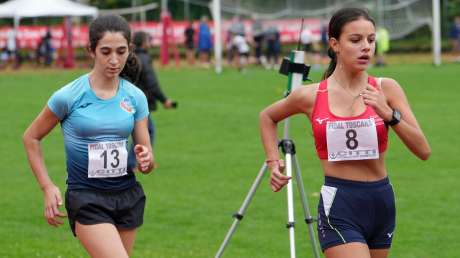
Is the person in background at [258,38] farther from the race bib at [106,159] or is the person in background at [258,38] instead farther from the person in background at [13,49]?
the race bib at [106,159]

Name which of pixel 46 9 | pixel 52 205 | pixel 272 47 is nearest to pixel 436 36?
pixel 272 47

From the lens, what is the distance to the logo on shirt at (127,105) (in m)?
6.66

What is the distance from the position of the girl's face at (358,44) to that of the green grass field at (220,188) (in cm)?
444

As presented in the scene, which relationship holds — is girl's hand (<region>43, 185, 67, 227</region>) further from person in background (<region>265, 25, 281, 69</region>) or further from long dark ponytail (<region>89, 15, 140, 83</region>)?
person in background (<region>265, 25, 281, 69</region>)

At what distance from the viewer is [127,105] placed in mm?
6684

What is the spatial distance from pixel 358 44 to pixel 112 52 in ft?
4.75

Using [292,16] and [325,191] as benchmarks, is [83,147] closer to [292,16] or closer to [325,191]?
[325,191]

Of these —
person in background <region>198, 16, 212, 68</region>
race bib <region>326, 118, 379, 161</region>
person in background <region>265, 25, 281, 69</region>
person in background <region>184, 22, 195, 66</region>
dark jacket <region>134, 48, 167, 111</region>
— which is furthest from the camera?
person in background <region>184, 22, 195, 66</region>

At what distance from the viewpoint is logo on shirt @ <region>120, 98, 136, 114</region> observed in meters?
6.66

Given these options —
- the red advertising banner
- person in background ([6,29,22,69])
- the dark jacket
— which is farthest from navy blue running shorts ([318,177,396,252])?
person in background ([6,29,22,69])

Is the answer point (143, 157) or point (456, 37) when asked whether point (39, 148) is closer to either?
point (143, 157)

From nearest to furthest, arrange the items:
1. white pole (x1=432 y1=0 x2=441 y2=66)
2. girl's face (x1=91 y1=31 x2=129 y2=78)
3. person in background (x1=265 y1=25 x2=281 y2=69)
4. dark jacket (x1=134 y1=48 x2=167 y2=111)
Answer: girl's face (x1=91 y1=31 x2=129 y2=78) → dark jacket (x1=134 y1=48 x2=167 y2=111) → white pole (x1=432 y1=0 x2=441 y2=66) → person in background (x1=265 y1=25 x2=281 y2=69)

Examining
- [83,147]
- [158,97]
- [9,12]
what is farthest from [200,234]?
[9,12]

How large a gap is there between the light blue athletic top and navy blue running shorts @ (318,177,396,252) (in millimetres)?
1267
